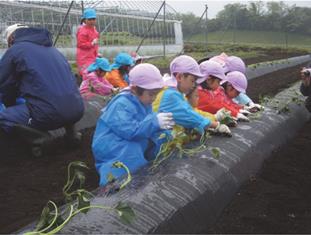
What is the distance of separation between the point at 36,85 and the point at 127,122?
1768 millimetres

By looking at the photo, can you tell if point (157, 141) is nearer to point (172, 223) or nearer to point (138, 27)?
point (172, 223)

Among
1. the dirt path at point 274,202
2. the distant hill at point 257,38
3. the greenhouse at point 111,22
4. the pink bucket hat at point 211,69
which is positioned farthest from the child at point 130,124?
the distant hill at point 257,38

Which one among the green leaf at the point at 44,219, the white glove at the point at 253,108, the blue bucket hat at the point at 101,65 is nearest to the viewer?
the green leaf at the point at 44,219

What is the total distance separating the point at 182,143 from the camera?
409 centimetres

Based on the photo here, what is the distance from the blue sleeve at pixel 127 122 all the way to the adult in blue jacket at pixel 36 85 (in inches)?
60.9

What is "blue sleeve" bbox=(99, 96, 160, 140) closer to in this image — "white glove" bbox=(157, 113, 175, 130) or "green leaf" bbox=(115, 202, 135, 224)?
"white glove" bbox=(157, 113, 175, 130)

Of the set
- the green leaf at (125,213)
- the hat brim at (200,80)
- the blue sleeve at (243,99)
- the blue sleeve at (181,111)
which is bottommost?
the blue sleeve at (243,99)

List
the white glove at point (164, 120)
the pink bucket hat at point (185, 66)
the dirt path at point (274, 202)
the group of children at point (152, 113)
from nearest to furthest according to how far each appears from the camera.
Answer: the dirt path at point (274, 202) → the white glove at point (164, 120) → the group of children at point (152, 113) → the pink bucket hat at point (185, 66)

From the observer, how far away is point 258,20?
35.7m

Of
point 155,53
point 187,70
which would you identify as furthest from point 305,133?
point 155,53

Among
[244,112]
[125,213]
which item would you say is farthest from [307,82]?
[125,213]

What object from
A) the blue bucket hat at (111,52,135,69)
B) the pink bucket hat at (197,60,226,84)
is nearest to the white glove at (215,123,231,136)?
the pink bucket hat at (197,60,226,84)

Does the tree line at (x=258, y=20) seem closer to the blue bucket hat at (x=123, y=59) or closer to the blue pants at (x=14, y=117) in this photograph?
the blue bucket hat at (x=123, y=59)

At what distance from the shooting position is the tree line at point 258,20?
35.3m
